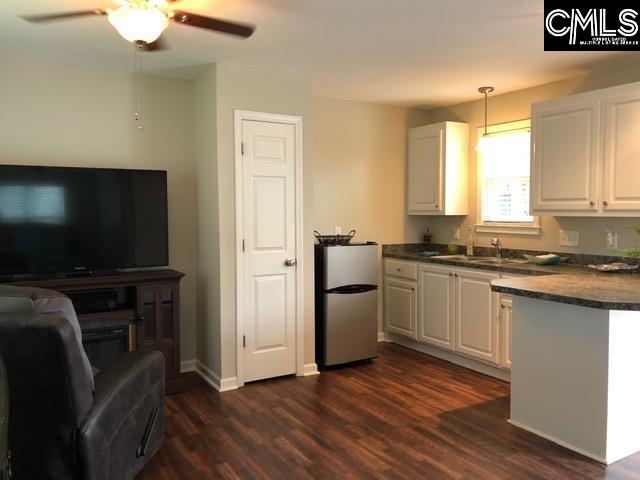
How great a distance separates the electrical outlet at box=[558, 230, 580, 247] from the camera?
4.11 m

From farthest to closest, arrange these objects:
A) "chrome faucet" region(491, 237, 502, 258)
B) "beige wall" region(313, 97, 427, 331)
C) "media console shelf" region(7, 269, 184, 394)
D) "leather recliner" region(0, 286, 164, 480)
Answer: "beige wall" region(313, 97, 427, 331), "chrome faucet" region(491, 237, 502, 258), "media console shelf" region(7, 269, 184, 394), "leather recliner" region(0, 286, 164, 480)

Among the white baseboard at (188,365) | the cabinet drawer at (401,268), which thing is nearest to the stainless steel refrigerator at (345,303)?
the cabinet drawer at (401,268)

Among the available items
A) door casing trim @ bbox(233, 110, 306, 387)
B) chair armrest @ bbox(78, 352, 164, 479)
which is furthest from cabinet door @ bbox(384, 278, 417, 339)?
chair armrest @ bbox(78, 352, 164, 479)

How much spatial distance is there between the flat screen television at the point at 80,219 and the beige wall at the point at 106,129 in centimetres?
31

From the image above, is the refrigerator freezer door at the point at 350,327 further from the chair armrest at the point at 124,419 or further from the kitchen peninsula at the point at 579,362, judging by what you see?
the chair armrest at the point at 124,419

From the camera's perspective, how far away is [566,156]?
149 inches

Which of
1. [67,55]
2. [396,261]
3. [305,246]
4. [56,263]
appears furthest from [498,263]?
[67,55]

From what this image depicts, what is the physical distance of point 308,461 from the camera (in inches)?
106

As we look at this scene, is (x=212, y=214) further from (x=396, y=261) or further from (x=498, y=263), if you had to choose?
(x=498, y=263)

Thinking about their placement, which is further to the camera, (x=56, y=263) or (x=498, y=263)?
(x=498, y=263)

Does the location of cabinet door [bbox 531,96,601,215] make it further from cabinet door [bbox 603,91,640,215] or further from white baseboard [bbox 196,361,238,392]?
white baseboard [bbox 196,361,238,392]

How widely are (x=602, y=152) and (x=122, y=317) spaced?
3541mm

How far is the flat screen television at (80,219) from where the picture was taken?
342 cm

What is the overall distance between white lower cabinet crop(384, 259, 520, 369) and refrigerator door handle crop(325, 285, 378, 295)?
0.49m
